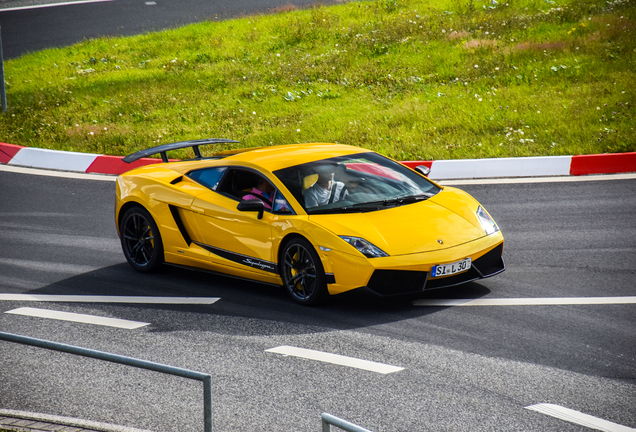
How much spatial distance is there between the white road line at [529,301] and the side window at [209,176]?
2392 mm

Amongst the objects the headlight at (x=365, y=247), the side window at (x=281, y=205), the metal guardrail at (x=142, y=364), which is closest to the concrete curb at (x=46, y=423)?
the metal guardrail at (x=142, y=364)

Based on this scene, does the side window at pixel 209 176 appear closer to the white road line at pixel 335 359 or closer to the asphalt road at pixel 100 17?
the white road line at pixel 335 359

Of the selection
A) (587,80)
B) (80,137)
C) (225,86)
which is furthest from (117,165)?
(587,80)

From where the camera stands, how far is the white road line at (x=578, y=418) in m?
4.25

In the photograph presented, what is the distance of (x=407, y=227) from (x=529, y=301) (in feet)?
4.14

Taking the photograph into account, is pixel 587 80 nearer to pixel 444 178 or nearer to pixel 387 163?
pixel 444 178

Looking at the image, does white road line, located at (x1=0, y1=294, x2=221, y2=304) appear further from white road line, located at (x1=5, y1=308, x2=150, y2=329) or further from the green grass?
the green grass

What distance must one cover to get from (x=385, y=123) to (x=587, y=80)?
3.99 m

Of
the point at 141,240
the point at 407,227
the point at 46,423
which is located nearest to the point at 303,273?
the point at 407,227

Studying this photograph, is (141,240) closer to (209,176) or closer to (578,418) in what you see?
(209,176)

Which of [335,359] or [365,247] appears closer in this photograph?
[335,359]

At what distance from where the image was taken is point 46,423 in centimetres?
458

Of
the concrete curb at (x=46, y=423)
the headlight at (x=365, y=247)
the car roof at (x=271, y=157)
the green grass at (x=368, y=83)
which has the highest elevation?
the green grass at (x=368, y=83)

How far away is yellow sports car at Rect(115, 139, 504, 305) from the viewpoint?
244 inches
